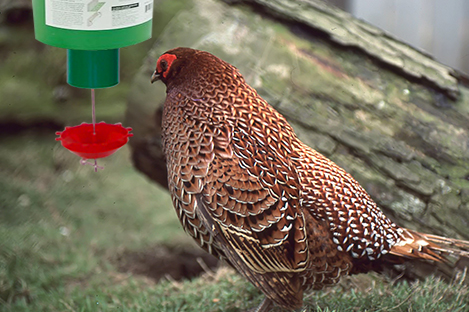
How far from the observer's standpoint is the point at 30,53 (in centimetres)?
242

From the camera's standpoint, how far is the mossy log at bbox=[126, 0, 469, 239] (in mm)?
1976

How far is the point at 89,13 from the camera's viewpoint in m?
1.42

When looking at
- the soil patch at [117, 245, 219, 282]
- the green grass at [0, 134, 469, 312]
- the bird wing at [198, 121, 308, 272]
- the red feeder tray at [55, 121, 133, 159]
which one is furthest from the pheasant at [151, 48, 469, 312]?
the soil patch at [117, 245, 219, 282]

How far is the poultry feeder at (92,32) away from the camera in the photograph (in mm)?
1419

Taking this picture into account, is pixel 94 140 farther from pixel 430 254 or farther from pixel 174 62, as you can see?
pixel 430 254

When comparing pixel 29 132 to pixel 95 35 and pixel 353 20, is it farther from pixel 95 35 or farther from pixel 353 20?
pixel 353 20

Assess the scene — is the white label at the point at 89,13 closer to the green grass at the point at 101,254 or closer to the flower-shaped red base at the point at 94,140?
the flower-shaped red base at the point at 94,140

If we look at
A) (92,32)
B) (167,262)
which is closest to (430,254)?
(167,262)

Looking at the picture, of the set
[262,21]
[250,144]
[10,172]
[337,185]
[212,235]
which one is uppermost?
[262,21]

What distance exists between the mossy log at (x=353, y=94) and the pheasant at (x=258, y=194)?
245mm

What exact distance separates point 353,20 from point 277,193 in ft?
2.75

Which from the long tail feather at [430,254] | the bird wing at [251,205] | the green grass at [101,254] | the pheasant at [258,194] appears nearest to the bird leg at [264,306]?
the green grass at [101,254]

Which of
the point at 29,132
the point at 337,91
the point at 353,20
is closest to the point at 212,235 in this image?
the point at 337,91

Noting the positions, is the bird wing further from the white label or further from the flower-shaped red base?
the white label
